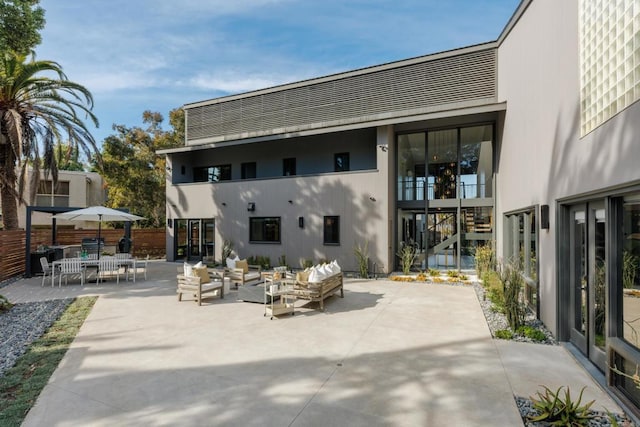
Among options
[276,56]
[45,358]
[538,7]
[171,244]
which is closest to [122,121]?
[171,244]

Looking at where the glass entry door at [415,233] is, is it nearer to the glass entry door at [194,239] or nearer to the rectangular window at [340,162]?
the rectangular window at [340,162]

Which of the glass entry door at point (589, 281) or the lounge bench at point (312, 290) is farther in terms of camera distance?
the lounge bench at point (312, 290)

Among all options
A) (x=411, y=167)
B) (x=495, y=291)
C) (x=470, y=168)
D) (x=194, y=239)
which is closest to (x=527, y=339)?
(x=495, y=291)

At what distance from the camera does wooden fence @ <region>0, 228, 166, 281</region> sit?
1142cm

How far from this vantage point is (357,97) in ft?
46.0

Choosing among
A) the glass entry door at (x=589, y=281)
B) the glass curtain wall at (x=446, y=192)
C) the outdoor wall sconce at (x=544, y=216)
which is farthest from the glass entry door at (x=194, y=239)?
the glass entry door at (x=589, y=281)

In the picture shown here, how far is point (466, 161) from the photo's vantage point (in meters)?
12.7

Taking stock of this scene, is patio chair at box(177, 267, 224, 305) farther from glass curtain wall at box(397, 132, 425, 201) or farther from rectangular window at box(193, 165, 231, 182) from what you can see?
rectangular window at box(193, 165, 231, 182)

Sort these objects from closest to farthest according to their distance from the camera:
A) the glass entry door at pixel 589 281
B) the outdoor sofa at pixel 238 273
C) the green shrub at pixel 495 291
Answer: the glass entry door at pixel 589 281 → the green shrub at pixel 495 291 → the outdoor sofa at pixel 238 273

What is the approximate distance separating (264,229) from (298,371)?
10708 mm

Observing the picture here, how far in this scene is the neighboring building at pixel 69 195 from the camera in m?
24.3

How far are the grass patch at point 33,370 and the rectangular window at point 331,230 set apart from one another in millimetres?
8458

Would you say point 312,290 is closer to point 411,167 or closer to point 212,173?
point 411,167

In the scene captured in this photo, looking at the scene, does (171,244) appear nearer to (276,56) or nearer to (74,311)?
(74,311)
